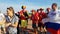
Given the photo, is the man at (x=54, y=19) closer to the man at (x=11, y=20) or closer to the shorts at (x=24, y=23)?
the shorts at (x=24, y=23)

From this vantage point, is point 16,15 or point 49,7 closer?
point 16,15

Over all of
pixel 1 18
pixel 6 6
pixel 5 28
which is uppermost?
pixel 6 6

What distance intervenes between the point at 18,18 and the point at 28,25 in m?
0.26

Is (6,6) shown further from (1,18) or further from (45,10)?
(45,10)

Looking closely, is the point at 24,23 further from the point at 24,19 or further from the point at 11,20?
the point at 11,20

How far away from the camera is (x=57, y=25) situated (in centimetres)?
306

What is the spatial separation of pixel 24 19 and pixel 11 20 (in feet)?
1.15

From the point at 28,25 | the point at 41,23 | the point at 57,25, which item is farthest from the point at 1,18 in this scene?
the point at 57,25

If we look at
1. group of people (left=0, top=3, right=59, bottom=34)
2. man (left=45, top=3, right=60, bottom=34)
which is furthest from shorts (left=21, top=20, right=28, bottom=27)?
man (left=45, top=3, right=60, bottom=34)

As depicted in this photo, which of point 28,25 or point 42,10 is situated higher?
point 42,10

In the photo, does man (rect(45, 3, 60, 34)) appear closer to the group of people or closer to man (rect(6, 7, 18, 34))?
the group of people

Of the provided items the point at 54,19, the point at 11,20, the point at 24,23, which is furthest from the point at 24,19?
the point at 54,19

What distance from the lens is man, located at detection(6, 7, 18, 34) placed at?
300 centimetres

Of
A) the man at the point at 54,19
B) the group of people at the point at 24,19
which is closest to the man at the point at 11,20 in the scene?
the group of people at the point at 24,19
